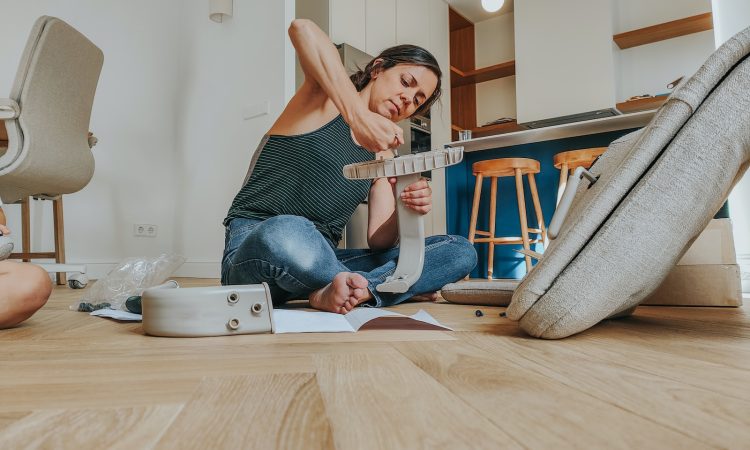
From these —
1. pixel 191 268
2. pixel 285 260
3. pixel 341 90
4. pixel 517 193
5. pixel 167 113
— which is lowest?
pixel 191 268

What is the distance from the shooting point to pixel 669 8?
3838 mm

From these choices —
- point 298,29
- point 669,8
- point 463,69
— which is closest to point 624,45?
point 669,8

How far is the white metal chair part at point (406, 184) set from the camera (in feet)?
2.93

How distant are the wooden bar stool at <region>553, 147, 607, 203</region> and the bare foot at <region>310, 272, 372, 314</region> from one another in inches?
63.7

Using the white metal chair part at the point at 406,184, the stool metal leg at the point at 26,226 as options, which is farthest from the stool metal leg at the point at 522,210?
the stool metal leg at the point at 26,226

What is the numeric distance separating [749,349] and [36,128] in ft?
7.05

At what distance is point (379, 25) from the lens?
131 inches

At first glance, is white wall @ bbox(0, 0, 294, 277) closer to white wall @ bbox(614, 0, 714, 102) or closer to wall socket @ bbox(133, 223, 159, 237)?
wall socket @ bbox(133, 223, 159, 237)

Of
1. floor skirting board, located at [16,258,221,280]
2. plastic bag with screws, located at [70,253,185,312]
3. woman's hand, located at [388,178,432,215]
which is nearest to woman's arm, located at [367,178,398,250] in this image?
woman's hand, located at [388,178,432,215]

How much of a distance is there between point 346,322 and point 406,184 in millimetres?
314

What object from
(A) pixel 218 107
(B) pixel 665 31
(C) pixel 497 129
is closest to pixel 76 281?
(A) pixel 218 107

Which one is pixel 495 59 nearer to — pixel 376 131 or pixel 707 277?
pixel 707 277

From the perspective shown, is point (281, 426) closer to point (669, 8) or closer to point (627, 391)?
point (627, 391)

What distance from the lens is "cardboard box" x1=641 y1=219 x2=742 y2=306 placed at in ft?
4.15
